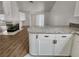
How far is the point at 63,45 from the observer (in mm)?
1628

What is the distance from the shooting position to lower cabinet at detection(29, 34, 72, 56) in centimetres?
158

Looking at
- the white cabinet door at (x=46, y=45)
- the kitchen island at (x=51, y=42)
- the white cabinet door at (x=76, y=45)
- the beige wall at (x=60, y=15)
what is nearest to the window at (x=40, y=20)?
the beige wall at (x=60, y=15)

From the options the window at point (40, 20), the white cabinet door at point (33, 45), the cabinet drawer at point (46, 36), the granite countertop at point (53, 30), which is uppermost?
the window at point (40, 20)

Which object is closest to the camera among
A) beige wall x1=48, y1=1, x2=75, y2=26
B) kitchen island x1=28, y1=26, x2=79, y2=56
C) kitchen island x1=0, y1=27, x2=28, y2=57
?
kitchen island x1=0, y1=27, x2=28, y2=57

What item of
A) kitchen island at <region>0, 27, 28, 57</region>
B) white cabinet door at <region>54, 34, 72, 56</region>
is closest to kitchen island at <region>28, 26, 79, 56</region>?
white cabinet door at <region>54, 34, 72, 56</region>

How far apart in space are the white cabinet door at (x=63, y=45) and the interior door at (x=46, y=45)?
88mm

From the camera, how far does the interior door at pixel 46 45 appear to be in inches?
62.5

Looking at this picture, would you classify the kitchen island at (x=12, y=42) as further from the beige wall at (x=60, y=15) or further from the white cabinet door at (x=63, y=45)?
the white cabinet door at (x=63, y=45)

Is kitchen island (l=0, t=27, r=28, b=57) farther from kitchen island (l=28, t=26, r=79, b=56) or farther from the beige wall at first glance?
the beige wall

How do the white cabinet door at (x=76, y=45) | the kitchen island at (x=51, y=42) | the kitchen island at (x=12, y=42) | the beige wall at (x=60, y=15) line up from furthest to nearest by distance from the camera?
the kitchen island at (x=51, y=42), the white cabinet door at (x=76, y=45), the beige wall at (x=60, y=15), the kitchen island at (x=12, y=42)

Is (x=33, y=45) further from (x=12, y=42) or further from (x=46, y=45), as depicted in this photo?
(x=12, y=42)

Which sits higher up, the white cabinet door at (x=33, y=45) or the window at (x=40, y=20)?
the window at (x=40, y=20)

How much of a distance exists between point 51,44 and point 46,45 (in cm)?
9

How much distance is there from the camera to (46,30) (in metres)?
1.50
